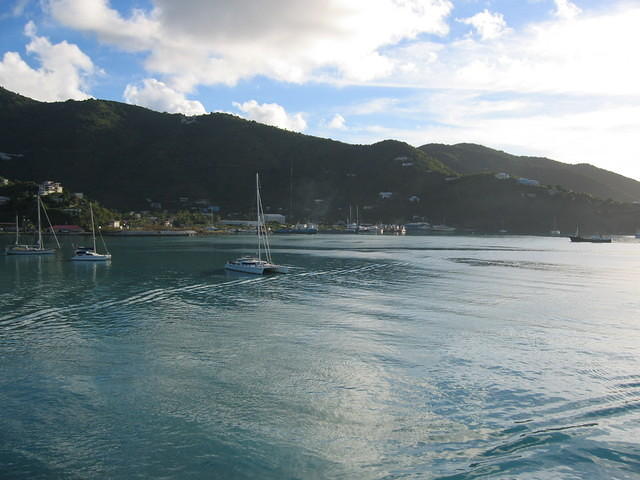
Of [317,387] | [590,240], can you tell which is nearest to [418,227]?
[590,240]

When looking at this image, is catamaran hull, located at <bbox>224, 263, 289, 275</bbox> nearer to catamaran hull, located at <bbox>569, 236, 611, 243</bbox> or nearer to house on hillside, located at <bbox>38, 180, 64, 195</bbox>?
catamaran hull, located at <bbox>569, 236, 611, 243</bbox>

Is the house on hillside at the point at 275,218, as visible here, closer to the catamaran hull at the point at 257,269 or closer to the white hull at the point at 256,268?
the white hull at the point at 256,268

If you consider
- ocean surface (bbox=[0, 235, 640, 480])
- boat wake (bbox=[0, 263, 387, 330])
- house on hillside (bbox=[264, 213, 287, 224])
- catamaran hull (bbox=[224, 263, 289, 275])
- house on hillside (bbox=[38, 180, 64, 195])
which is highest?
house on hillside (bbox=[38, 180, 64, 195])

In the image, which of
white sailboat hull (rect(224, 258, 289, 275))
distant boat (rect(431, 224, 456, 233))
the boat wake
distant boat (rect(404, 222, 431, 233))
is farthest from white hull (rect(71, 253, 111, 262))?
distant boat (rect(431, 224, 456, 233))

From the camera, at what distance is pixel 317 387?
51.4ft

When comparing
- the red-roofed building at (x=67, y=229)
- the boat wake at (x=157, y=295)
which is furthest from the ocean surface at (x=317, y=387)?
the red-roofed building at (x=67, y=229)

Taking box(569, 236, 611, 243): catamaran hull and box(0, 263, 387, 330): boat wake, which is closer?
box(0, 263, 387, 330): boat wake

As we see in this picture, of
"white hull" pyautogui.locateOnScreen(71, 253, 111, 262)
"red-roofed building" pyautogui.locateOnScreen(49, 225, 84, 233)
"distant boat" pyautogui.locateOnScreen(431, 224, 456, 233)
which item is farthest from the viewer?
"distant boat" pyautogui.locateOnScreen(431, 224, 456, 233)

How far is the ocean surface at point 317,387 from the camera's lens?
36.4 ft

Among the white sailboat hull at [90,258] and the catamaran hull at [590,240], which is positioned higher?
the catamaran hull at [590,240]

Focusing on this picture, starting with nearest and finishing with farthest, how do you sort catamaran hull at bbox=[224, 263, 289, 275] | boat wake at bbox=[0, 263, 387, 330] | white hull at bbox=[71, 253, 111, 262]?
boat wake at bbox=[0, 263, 387, 330]
catamaran hull at bbox=[224, 263, 289, 275]
white hull at bbox=[71, 253, 111, 262]

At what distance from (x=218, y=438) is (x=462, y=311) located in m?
20.1

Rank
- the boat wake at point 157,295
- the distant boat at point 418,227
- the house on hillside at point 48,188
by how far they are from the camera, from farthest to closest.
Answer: the distant boat at point 418,227 → the house on hillside at point 48,188 → the boat wake at point 157,295

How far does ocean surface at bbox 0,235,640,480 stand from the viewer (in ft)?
36.4
